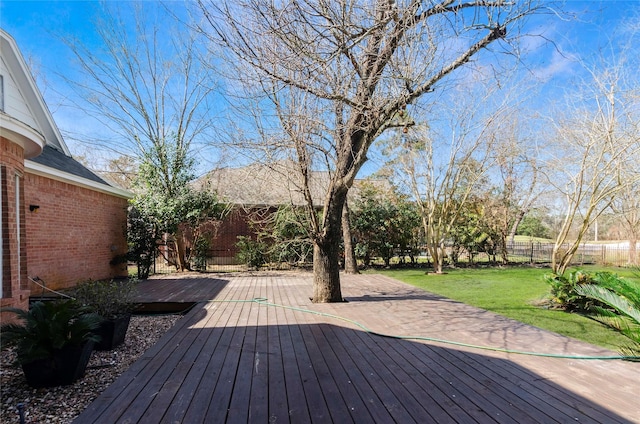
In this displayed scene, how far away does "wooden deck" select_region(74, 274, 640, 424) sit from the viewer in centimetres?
243

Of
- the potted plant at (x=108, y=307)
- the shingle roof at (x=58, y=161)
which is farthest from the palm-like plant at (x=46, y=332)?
the shingle roof at (x=58, y=161)

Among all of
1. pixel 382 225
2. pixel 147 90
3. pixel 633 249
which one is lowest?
pixel 633 249

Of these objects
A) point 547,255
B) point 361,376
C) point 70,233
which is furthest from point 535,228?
point 70,233

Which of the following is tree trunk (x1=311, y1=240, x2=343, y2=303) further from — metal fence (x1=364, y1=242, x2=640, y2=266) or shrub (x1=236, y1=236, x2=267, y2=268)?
metal fence (x1=364, y1=242, x2=640, y2=266)

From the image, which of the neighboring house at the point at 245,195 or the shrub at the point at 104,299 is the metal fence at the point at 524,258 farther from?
the shrub at the point at 104,299

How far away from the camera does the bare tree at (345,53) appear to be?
3.93 metres

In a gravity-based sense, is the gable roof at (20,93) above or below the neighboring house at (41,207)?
above

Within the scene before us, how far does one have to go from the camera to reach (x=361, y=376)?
3.08 meters

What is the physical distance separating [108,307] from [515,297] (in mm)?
7521

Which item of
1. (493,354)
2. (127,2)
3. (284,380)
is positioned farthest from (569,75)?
(127,2)

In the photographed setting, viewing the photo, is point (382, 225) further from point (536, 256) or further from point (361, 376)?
point (361, 376)

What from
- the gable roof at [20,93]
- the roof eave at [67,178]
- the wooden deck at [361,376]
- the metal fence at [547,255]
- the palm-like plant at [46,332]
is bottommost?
the metal fence at [547,255]

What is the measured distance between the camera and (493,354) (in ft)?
12.1

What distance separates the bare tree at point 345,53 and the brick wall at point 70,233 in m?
5.46
